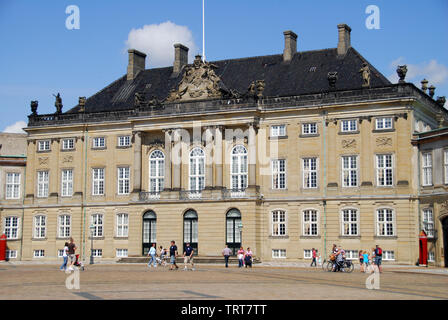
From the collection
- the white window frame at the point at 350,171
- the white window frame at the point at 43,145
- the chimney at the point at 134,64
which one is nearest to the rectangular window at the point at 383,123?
the white window frame at the point at 350,171

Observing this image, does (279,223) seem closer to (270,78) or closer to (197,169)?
(197,169)

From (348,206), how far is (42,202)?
27675 millimetres

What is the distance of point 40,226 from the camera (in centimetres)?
6384

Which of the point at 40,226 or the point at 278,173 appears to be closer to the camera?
the point at 278,173

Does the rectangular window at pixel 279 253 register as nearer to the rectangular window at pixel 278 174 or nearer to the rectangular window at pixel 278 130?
the rectangular window at pixel 278 174

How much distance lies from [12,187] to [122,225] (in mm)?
11936

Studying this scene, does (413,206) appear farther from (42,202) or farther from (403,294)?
(42,202)

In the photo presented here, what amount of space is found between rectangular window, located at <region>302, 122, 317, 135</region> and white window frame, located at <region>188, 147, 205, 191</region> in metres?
8.57

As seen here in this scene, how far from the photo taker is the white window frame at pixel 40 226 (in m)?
63.6

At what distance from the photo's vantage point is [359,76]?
54969mm

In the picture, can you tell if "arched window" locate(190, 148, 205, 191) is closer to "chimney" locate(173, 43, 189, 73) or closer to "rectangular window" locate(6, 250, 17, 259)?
"chimney" locate(173, 43, 189, 73)

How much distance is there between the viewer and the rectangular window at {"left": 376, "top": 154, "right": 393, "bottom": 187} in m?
51.6

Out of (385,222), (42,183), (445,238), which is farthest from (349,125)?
(42,183)

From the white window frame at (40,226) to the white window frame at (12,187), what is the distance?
10.7 feet
